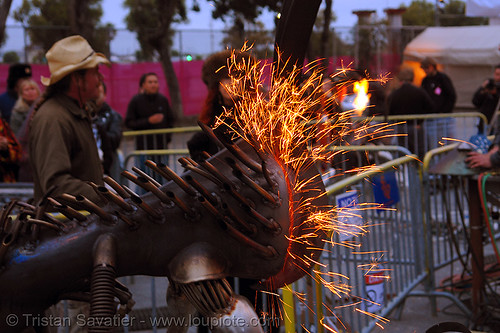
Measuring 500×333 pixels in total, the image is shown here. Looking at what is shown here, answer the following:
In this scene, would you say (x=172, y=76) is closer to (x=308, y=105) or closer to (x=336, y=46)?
(x=336, y=46)

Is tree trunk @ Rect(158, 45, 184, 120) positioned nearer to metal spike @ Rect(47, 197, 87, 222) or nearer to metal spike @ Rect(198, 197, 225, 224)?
metal spike @ Rect(47, 197, 87, 222)

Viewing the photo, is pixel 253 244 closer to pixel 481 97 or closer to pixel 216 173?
pixel 216 173

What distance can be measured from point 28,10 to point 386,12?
16.6 m

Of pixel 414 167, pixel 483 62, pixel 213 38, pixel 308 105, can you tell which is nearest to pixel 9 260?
pixel 308 105

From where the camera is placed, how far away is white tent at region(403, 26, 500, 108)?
24.8m

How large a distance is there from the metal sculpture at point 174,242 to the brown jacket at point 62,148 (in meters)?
1.52

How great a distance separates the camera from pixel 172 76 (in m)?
19.6

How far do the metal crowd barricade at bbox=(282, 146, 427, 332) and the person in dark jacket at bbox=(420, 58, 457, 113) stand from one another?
20.3 ft

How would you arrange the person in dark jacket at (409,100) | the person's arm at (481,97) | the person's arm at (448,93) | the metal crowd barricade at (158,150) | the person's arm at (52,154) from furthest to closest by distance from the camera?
the person's arm at (448,93)
the person's arm at (481,97)
the person in dark jacket at (409,100)
the metal crowd barricade at (158,150)
the person's arm at (52,154)

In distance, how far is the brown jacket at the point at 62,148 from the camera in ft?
9.91

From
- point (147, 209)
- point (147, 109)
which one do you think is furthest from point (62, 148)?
point (147, 109)

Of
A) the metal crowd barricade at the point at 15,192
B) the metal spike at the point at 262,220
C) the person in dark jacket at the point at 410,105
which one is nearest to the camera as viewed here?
the metal spike at the point at 262,220

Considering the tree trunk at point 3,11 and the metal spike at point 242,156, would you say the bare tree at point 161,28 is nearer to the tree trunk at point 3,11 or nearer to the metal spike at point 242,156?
the tree trunk at point 3,11

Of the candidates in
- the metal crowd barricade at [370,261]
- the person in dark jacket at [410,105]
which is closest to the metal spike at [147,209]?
the metal crowd barricade at [370,261]
